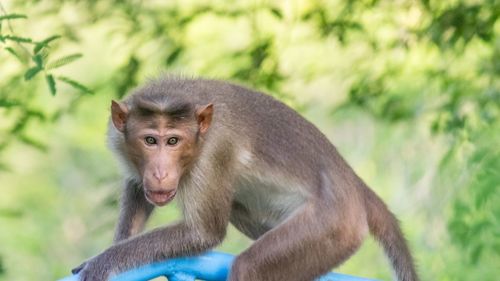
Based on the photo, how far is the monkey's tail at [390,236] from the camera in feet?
20.6

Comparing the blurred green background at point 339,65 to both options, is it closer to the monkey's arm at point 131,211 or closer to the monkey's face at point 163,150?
the monkey's arm at point 131,211

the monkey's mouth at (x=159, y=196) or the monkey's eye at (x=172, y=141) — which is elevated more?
the monkey's eye at (x=172, y=141)

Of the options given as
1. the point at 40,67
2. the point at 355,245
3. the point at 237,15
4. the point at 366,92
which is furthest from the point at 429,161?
the point at 40,67

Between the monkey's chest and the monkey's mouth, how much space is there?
757 millimetres

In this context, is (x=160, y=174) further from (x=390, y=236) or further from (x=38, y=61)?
(x=390, y=236)

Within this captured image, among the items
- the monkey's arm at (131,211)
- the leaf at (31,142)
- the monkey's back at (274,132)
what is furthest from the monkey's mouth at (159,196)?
the leaf at (31,142)

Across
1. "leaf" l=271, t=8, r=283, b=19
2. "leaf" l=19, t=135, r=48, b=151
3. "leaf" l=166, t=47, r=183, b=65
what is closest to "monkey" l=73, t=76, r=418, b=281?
"leaf" l=19, t=135, r=48, b=151

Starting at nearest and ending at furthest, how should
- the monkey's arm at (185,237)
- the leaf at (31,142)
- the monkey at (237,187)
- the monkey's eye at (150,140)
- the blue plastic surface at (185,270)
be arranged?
the blue plastic surface at (185,270)
the monkey's arm at (185,237)
the monkey at (237,187)
the monkey's eye at (150,140)
the leaf at (31,142)

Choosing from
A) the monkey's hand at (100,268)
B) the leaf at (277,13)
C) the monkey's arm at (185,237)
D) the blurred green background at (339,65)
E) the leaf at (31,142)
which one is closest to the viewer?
the monkey's hand at (100,268)

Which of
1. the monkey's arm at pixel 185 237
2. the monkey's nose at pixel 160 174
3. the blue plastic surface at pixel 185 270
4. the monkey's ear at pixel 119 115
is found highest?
the monkey's ear at pixel 119 115

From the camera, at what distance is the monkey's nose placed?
561cm

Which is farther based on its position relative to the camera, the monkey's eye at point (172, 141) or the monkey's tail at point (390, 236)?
the monkey's tail at point (390, 236)

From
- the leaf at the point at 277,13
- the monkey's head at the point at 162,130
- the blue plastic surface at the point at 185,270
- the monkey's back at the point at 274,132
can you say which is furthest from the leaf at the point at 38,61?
the leaf at the point at 277,13

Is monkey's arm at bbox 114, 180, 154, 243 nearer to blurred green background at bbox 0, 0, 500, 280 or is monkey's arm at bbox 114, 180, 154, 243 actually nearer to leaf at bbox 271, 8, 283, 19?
blurred green background at bbox 0, 0, 500, 280
